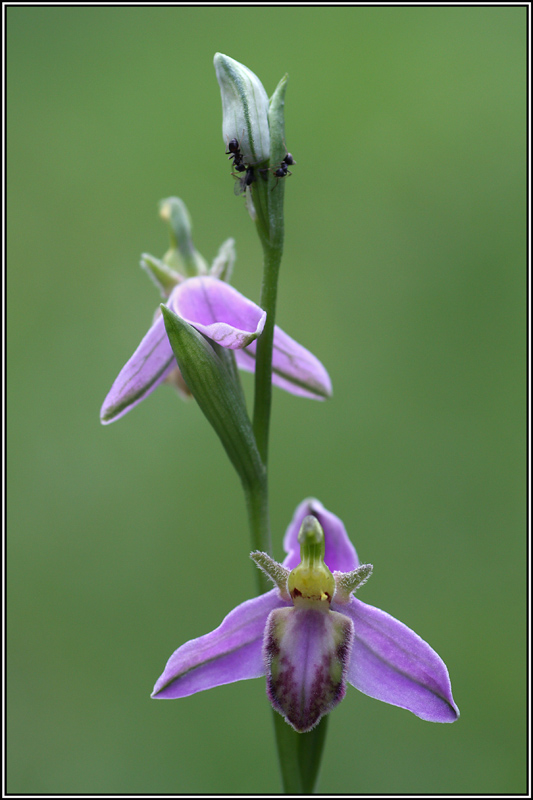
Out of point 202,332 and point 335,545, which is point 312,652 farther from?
point 202,332

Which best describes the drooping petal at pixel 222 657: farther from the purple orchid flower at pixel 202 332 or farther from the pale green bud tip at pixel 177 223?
the pale green bud tip at pixel 177 223

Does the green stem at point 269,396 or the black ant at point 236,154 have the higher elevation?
the black ant at point 236,154

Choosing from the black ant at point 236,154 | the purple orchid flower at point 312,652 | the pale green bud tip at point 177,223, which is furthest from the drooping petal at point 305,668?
the pale green bud tip at point 177,223

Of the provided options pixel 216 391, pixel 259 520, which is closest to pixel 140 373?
pixel 216 391

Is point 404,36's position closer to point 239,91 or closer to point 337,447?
point 337,447

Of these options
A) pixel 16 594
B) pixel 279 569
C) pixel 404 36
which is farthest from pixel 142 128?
pixel 279 569

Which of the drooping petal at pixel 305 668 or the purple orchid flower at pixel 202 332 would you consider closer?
the drooping petal at pixel 305 668

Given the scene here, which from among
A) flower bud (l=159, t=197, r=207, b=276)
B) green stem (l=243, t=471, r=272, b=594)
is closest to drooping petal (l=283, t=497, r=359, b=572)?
green stem (l=243, t=471, r=272, b=594)
